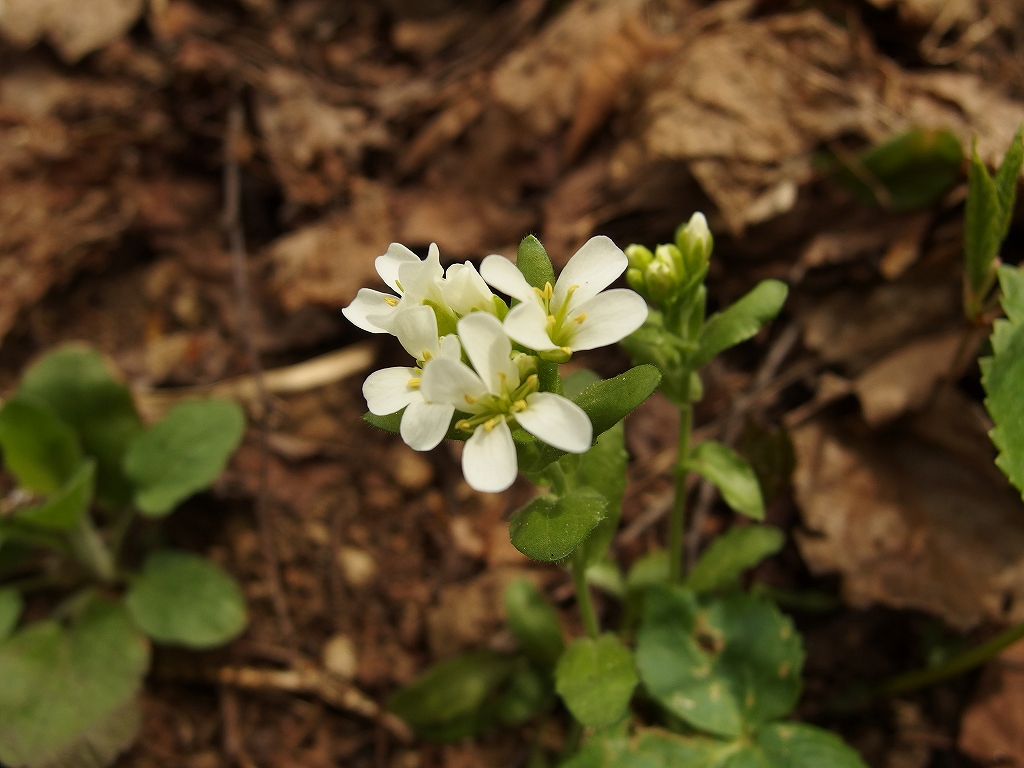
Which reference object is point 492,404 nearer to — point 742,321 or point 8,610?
point 742,321

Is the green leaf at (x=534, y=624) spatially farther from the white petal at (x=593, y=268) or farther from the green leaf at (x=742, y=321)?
the white petal at (x=593, y=268)

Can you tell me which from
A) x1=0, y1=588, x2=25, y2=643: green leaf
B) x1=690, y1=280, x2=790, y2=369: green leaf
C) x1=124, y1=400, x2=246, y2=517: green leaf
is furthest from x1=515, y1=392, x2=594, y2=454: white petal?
x1=0, y1=588, x2=25, y2=643: green leaf

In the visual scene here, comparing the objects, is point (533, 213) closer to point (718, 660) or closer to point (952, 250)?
point (952, 250)

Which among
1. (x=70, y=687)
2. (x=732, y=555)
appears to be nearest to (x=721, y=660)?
(x=732, y=555)

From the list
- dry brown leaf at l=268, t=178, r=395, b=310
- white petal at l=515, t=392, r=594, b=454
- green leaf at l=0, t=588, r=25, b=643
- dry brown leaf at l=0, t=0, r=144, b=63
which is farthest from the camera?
dry brown leaf at l=0, t=0, r=144, b=63

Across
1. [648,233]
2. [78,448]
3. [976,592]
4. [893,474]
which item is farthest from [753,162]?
[78,448]

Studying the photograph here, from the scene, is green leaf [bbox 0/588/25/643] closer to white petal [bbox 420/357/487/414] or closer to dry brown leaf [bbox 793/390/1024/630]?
white petal [bbox 420/357/487/414]
